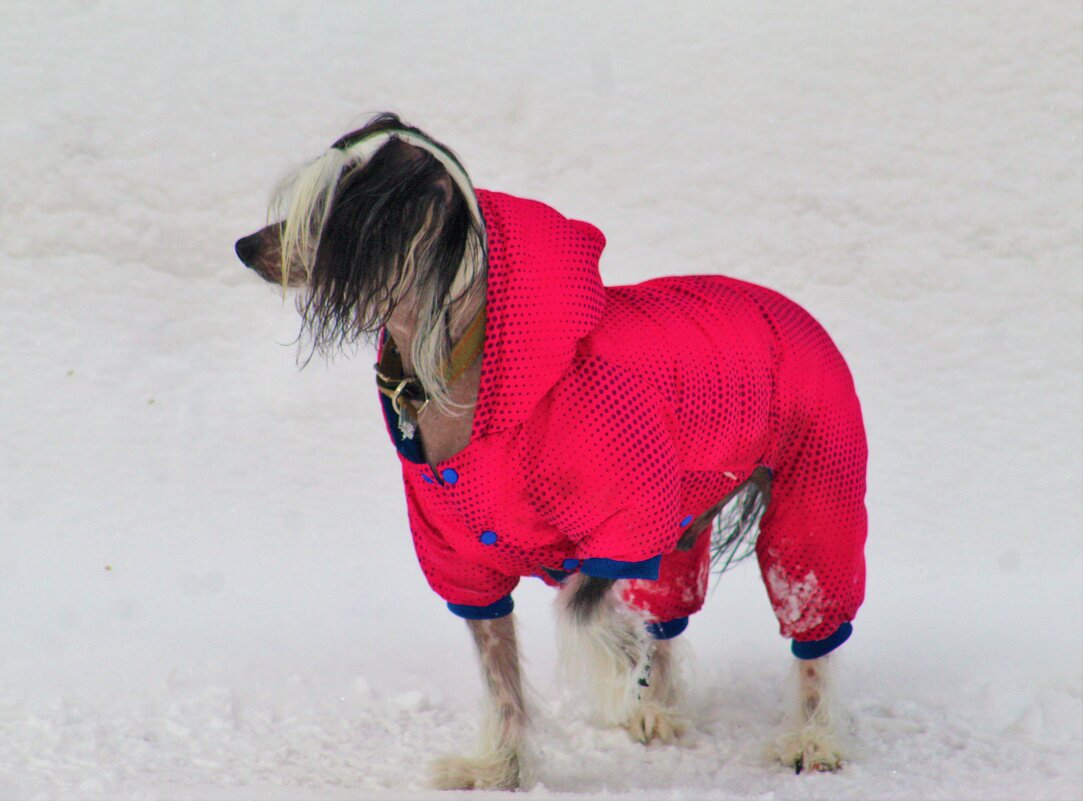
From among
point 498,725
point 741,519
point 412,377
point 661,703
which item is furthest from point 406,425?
point 661,703

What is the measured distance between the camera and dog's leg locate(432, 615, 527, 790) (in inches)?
89.7

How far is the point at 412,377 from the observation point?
6.32 ft

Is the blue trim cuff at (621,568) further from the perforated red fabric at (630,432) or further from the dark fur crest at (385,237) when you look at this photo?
the dark fur crest at (385,237)

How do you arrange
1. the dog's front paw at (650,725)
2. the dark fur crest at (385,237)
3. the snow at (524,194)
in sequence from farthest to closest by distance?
the snow at (524,194)
the dog's front paw at (650,725)
the dark fur crest at (385,237)

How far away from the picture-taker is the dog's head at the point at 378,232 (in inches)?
67.1

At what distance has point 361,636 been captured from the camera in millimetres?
3035

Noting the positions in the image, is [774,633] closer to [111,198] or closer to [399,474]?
[399,474]

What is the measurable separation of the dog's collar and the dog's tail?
0.74 metres

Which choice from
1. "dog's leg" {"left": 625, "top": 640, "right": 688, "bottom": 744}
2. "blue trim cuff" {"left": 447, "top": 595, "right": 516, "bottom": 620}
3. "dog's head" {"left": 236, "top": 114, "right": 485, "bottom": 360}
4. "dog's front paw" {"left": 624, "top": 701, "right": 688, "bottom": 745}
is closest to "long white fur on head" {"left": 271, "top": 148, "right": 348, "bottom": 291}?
"dog's head" {"left": 236, "top": 114, "right": 485, "bottom": 360}

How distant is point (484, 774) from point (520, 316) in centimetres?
88

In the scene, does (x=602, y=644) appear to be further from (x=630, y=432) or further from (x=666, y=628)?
(x=666, y=628)

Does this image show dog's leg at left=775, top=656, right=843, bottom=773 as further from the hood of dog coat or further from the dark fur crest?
the dark fur crest

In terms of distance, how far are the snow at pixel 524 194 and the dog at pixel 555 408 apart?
805 millimetres

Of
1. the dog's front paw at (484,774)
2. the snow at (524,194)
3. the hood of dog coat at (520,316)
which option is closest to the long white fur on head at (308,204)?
the hood of dog coat at (520,316)
